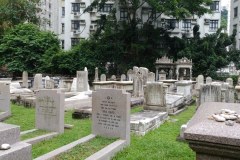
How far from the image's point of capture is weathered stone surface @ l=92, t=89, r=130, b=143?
7.49 meters

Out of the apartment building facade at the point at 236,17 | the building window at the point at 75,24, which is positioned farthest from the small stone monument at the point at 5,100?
the building window at the point at 75,24

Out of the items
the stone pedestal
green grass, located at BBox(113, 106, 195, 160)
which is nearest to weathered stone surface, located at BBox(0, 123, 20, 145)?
the stone pedestal

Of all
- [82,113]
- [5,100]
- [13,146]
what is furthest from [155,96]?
[13,146]

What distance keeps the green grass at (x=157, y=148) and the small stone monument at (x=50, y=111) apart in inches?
85.7

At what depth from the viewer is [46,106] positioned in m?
8.95

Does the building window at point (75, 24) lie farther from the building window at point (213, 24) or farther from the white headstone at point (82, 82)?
the white headstone at point (82, 82)

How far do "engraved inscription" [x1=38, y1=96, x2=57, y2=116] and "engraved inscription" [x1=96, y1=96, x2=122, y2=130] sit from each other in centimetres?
164

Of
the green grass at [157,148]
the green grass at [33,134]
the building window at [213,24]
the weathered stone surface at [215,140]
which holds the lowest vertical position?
the green grass at [157,148]

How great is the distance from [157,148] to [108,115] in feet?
5.11

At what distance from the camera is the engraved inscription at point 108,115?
25.0 feet

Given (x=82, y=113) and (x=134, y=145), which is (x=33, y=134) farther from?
(x=82, y=113)

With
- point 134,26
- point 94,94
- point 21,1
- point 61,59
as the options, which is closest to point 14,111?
point 94,94

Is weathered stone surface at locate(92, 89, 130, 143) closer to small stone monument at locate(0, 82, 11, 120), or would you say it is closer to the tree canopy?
small stone monument at locate(0, 82, 11, 120)

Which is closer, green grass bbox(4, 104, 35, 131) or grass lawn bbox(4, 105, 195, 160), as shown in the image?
grass lawn bbox(4, 105, 195, 160)
